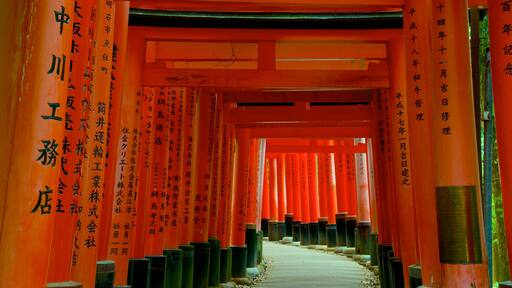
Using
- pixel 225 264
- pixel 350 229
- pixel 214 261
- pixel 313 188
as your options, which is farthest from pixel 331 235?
pixel 214 261

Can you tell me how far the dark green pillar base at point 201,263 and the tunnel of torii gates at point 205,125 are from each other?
0.02m

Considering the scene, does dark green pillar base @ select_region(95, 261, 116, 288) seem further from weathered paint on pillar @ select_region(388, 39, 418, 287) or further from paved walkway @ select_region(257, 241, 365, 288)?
paved walkway @ select_region(257, 241, 365, 288)

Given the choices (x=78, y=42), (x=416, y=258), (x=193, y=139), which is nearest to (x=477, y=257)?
(x=416, y=258)

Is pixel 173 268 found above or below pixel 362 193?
below

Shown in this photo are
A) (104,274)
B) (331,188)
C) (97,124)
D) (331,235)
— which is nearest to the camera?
(97,124)

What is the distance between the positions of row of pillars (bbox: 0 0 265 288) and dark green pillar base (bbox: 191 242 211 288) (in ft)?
0.08

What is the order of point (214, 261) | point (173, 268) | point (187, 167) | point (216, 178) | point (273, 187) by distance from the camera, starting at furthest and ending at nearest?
1. point (273, 187)
2. point (216, 178)
3. point (214, 261)
4. point (187, 167)
5. point (173, 268)

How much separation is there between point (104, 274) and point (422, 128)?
293 centimetres

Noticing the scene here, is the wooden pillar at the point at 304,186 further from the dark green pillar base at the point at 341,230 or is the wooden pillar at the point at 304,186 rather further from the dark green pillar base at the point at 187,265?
the dark green pillar base at the point at 187,265

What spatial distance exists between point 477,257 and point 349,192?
11526mm

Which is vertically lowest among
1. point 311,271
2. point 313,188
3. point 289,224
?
point 311,271

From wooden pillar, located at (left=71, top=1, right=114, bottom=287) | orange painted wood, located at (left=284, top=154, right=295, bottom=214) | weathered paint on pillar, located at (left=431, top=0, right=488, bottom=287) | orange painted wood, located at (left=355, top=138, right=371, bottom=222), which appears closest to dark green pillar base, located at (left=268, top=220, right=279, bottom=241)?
orange painted wood, located at (left=284, top=154, right=295, bottom=214)

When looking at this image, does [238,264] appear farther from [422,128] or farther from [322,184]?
[322,184]

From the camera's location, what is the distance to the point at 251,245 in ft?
36.1
